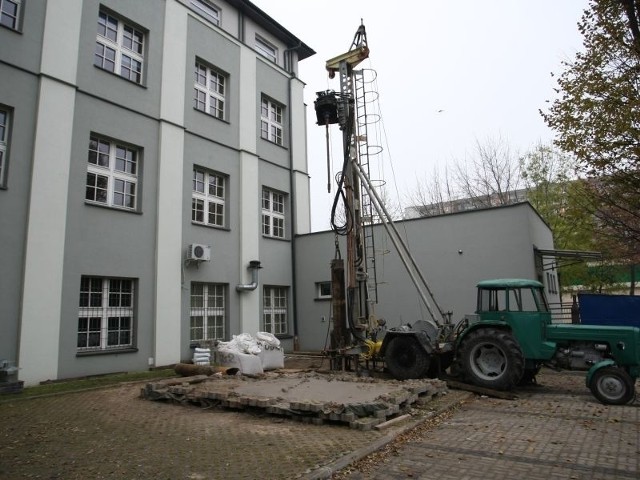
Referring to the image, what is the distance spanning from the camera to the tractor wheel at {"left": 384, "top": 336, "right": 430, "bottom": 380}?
32.7 feet

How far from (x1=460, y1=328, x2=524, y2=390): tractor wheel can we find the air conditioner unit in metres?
8.11

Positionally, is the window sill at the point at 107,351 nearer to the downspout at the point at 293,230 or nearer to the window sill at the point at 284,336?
the window sill at the point at 284,336

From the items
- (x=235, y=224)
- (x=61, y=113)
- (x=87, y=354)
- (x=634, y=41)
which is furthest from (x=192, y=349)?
(x=634, y=41)

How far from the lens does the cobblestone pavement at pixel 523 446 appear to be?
4.88m

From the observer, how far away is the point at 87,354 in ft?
36.9

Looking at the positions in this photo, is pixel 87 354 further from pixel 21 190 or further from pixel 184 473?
pixel 184 473

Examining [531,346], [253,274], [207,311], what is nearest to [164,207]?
[207,311]

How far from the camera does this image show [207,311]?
1507 centimetres

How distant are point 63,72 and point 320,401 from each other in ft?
33.1

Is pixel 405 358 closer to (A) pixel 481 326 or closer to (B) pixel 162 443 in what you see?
(A) pixel 481 326

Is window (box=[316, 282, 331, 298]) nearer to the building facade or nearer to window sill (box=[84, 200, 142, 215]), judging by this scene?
the building facade

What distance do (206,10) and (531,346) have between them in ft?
50.3

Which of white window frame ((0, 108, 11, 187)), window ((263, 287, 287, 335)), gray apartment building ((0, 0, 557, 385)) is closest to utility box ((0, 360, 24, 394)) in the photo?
gray apartment building ((0, 0, 557, 385))

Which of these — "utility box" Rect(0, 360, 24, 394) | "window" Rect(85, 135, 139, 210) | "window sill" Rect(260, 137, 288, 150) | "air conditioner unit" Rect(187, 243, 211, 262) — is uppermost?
"window sill" Rect(260, 137, 288, 150)
